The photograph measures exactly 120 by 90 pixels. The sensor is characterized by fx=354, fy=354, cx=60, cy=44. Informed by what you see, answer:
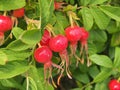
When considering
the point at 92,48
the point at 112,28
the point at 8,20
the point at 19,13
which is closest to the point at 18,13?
the point at 19,13

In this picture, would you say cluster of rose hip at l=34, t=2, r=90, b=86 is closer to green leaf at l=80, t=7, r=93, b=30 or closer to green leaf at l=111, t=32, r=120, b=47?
green leaf at l=80, t=7, r=93, b=30

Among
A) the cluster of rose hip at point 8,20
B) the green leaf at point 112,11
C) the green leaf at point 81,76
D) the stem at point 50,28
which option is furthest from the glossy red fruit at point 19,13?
the green leaf at point 81,76

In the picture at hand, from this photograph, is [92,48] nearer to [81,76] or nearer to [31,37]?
[81,76]

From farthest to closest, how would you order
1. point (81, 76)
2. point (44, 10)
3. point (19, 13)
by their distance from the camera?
point (81, 76), point (19, 13), point (44, 10)

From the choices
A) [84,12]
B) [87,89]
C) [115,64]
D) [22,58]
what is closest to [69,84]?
[87,89]

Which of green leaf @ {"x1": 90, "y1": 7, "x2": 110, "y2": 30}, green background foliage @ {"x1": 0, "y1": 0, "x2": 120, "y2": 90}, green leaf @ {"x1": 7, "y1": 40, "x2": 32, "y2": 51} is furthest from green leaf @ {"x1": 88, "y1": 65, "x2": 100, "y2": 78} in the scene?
green leaf @ {"x1": 7, "y1": 40, "x2": 32, "y2": 51}

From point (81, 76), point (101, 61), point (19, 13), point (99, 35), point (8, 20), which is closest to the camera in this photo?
point (8, 20)

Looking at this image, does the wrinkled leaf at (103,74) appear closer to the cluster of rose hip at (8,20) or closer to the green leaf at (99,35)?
the green leaf at (99,35)

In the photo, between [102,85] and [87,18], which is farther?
[102,85]
